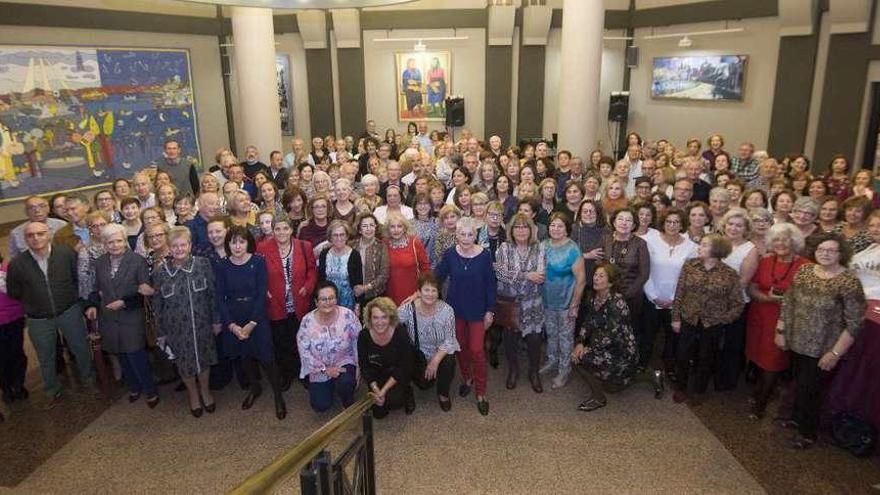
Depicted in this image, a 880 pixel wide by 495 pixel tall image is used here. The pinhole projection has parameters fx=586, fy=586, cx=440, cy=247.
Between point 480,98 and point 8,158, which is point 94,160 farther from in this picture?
point 480,98

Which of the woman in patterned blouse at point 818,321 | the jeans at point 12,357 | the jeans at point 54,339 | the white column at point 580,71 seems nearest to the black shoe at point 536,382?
the woman in patterned blouse at point 818,321

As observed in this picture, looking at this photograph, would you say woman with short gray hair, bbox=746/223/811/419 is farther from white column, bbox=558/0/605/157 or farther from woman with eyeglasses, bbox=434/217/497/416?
white column, bbox=558/0/605/157

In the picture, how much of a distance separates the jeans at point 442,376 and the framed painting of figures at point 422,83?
1051 cm

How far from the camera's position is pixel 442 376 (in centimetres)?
493

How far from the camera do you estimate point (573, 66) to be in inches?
370

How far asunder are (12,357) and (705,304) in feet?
19.3

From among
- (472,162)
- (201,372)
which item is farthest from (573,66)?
(201,372)

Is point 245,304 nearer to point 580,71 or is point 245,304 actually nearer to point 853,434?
point 853,434

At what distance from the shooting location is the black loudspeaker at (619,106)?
45.8ft

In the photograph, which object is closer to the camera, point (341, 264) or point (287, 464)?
point (287, 464)

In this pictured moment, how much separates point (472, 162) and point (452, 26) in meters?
7.28

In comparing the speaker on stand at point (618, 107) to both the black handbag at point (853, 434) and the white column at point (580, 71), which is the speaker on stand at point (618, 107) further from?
the black handbag at point (853, 434)

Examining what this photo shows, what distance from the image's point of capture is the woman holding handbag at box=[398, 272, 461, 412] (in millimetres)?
4777

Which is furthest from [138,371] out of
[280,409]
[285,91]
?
[285,91]
